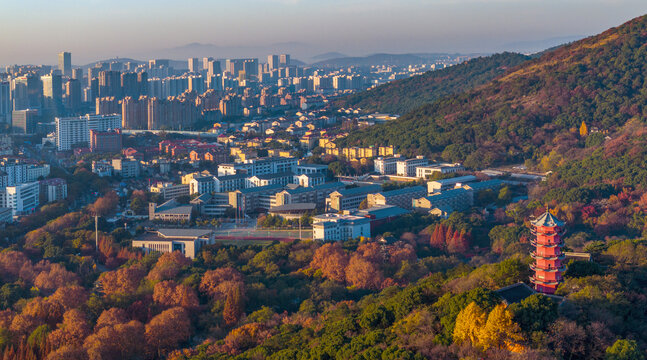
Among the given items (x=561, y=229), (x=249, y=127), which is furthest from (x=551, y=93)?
(x=561, y=229)

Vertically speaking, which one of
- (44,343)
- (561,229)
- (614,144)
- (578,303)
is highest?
(614,144)

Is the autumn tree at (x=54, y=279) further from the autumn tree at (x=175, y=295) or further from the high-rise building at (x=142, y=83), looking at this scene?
the high-rise building at (x=142, y=83)

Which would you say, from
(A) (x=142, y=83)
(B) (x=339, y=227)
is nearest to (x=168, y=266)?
(B) (x=339, y=227)

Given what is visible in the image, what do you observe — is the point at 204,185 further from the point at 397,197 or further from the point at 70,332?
the point at 70,332

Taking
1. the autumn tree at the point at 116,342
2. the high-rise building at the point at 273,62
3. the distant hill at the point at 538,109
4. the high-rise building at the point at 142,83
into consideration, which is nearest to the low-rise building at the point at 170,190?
the distant hill at the point at 538,109

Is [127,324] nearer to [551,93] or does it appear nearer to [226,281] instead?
[226,281]
